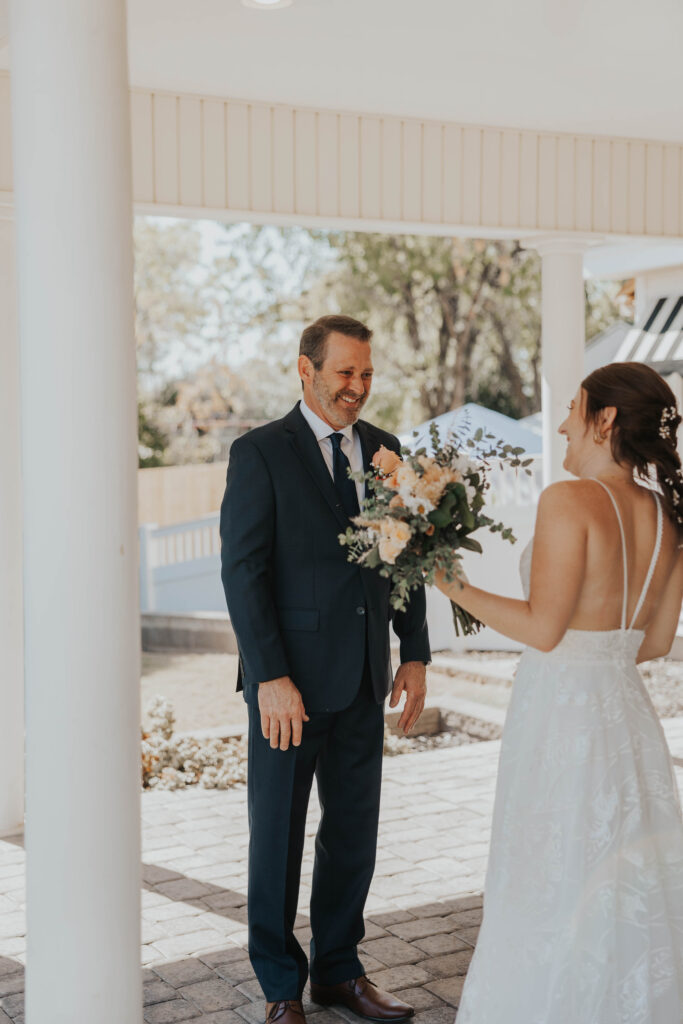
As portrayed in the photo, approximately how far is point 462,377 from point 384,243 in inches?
118

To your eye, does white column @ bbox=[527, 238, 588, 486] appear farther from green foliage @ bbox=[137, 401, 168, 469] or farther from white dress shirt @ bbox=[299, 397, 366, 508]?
green foliage @ bbox=[137, 401, 168, 469]

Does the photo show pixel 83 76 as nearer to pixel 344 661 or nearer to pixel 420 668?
→ pixel 344 661

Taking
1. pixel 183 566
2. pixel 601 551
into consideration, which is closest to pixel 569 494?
pixel 601 551

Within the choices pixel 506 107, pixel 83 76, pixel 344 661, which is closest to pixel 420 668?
pixel 344 661

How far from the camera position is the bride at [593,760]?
301cm

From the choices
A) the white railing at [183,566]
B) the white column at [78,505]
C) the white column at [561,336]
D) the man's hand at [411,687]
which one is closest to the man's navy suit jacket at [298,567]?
the man's hand at [411,687]

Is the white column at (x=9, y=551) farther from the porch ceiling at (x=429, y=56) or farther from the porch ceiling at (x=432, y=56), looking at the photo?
the porch ceiling at (x=432, y=56)

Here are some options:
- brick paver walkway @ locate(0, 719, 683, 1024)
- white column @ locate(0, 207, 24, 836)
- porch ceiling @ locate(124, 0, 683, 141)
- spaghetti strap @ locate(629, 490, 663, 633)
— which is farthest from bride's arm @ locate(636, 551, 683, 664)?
white column @ locate(0, 207, 24, 836)

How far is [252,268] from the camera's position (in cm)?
2566

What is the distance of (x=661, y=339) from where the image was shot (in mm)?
11961

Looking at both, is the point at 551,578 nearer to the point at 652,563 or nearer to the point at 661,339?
the point at 652,563

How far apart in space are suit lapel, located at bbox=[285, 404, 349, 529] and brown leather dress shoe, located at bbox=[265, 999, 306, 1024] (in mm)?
1442

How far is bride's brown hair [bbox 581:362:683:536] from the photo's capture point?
303cm

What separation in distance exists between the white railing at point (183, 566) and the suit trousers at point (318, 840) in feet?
40.7
